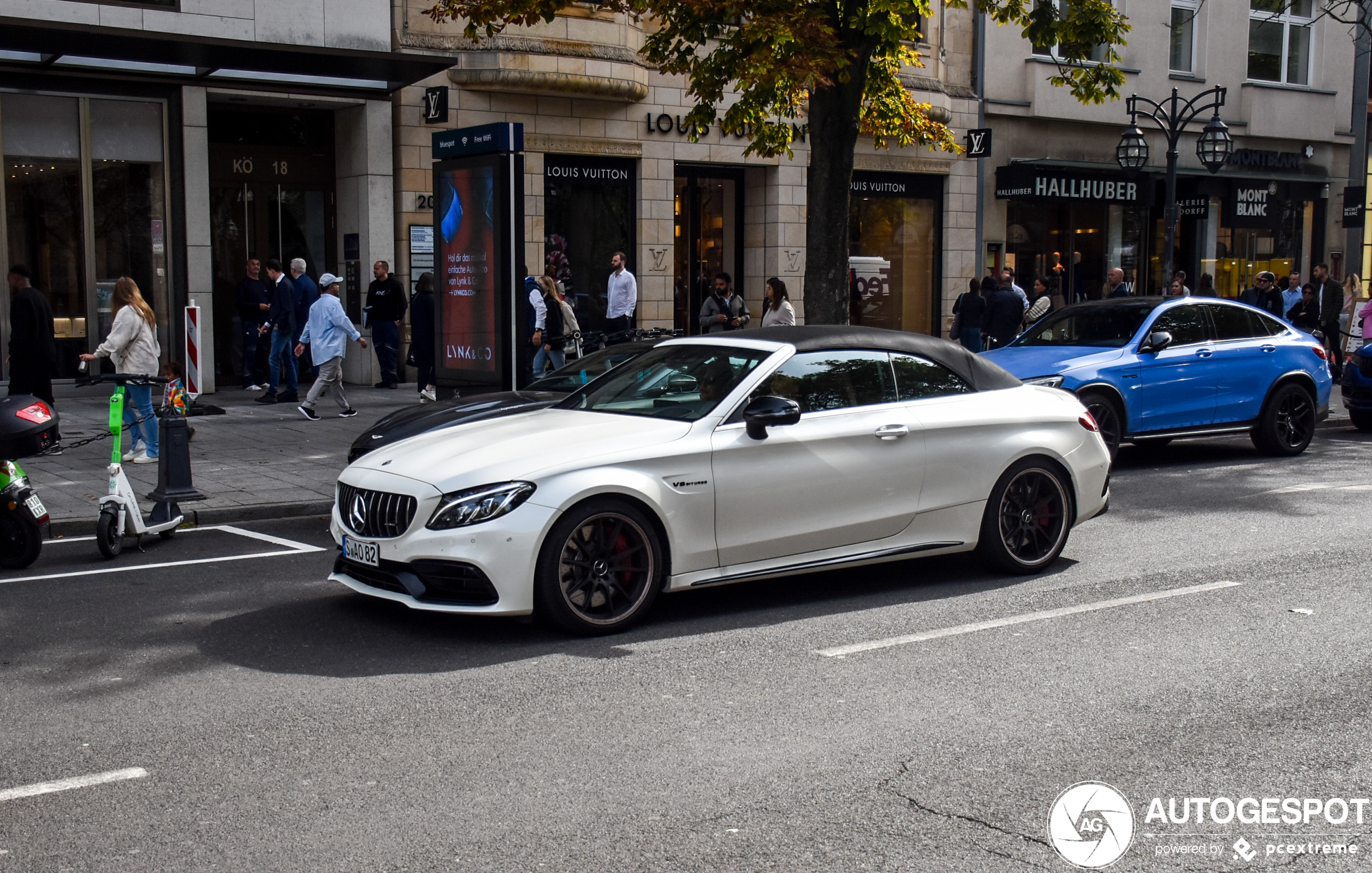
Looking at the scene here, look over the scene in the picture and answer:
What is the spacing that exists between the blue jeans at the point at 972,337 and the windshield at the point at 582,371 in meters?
11.4

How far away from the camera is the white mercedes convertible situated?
21.0 ft

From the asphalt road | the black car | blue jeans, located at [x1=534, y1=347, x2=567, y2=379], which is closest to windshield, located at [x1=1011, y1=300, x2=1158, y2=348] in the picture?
the black car

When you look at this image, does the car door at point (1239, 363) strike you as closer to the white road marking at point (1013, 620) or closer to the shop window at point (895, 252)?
the white road marking at point (1013, 620)

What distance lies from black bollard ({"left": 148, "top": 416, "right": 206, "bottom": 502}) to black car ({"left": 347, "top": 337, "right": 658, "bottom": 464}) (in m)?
1.15

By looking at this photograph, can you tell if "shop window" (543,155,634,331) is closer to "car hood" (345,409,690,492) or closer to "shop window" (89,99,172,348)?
"shop window" (89,99,172,348)

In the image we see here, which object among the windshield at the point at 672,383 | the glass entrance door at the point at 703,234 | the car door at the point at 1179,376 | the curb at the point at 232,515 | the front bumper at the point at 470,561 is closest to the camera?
the front bumper at the point at 470,561

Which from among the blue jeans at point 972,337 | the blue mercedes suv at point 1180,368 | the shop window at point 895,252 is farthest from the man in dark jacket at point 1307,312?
the blue mercedes suv at point 1180,368

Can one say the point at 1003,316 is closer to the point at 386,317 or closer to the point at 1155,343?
the point at 1155,343

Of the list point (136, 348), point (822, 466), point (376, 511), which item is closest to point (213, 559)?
point (376, 511)

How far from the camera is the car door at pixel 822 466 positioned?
694 cm

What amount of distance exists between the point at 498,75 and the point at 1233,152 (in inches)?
744

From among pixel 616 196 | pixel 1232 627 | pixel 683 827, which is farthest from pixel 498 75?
pixel 683 827

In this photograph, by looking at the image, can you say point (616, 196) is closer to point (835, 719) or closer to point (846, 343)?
point (846, 343)

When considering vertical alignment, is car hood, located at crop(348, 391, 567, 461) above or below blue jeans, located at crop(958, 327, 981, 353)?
below
